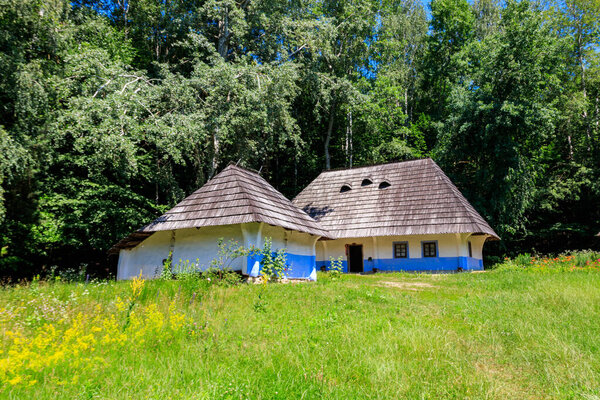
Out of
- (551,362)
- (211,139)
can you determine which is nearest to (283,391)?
(551,362)

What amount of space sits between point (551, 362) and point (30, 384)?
5207 mm

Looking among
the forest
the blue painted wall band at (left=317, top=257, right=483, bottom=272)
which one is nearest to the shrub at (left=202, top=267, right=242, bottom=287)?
the forest

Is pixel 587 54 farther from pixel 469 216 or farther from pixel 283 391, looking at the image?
pixel 283 391

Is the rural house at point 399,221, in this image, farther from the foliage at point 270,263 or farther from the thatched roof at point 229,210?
the foliage at point 270,263

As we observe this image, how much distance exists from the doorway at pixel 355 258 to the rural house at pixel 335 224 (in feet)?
0.18

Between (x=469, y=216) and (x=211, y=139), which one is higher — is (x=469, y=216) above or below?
below

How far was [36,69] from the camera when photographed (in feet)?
39.9

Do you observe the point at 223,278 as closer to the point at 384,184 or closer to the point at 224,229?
the point at 224,229

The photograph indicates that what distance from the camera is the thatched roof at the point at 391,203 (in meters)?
18.2

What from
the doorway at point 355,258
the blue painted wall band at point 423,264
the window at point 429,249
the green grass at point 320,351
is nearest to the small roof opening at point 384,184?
the doorway at point 355,258

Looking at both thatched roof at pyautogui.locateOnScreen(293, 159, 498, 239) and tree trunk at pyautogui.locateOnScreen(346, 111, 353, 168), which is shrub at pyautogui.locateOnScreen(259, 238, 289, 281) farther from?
tree trunk at pyautogui.locateOnScreen(346, 111, 353, 168)

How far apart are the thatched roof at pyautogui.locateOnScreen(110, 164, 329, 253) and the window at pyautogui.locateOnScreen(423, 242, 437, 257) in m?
6.61

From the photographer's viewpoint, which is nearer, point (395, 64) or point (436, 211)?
point (436, 211)

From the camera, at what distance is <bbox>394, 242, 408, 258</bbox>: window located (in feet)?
63.7
